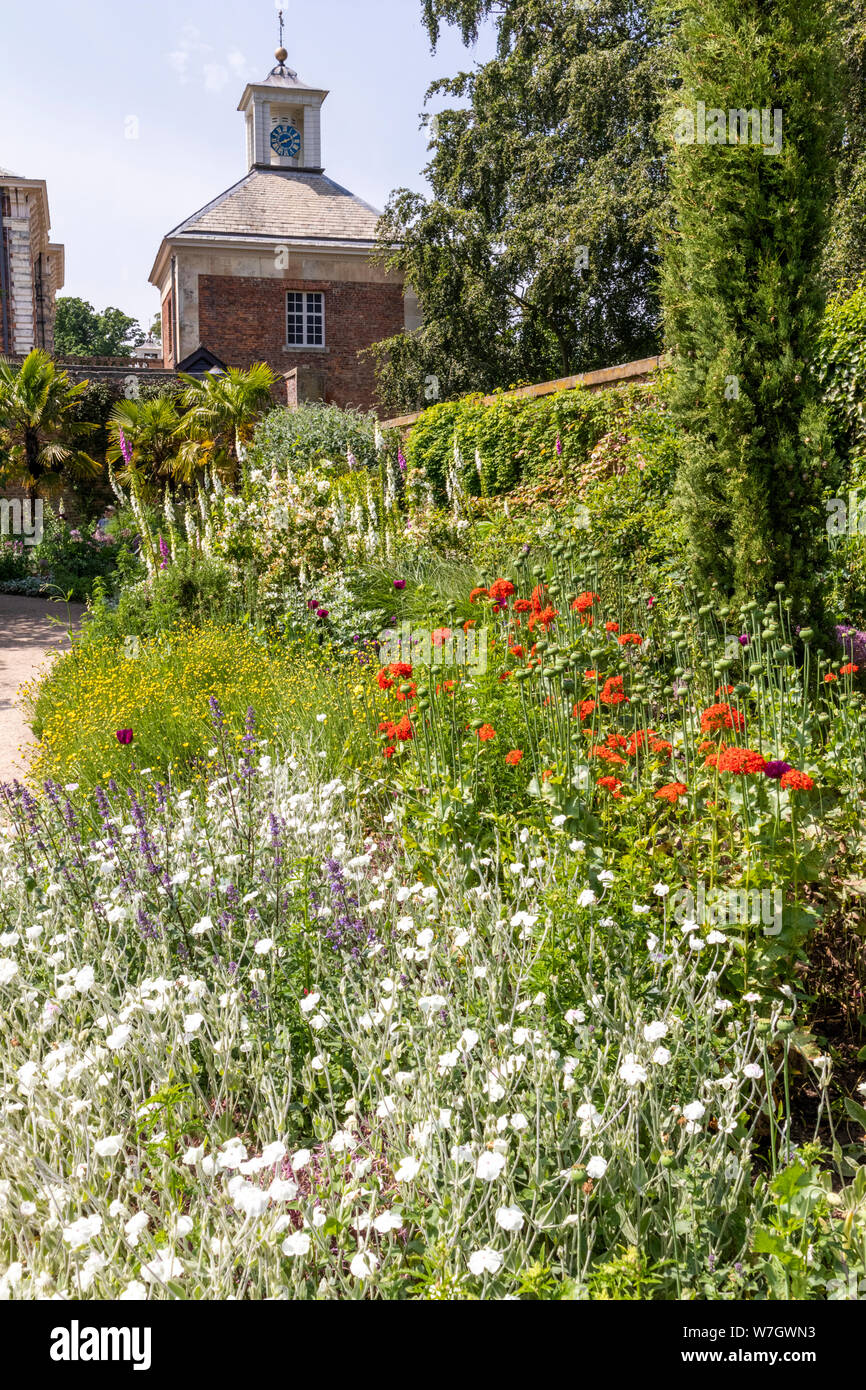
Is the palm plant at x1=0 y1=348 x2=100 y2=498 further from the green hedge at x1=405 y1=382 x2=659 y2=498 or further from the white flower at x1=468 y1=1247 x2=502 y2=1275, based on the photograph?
the white flower at x1=468 y1=1247 x2=502 y2=1275

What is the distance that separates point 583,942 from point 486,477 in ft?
28.5

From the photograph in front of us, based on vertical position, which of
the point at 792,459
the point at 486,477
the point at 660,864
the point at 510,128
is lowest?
the point at 660,864

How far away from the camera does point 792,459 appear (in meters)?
5.43

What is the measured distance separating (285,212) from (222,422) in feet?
38.1

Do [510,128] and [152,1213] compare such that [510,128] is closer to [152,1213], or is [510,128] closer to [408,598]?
[408,598]

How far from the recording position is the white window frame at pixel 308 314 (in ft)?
83.0

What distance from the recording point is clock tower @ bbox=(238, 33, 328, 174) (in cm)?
2808

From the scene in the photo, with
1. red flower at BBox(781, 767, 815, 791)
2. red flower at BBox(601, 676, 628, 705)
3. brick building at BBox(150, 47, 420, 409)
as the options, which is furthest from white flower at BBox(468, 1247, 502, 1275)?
brick building at BBox(150, 47, 420, 409)

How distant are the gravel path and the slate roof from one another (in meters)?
14.3

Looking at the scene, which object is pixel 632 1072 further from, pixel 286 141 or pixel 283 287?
pixel 286 141

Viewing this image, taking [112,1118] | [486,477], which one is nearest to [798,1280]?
[112,1118]

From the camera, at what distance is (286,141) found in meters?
28.3

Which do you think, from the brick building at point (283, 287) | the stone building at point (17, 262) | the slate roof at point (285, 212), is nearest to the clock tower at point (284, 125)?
the slate roof at point (285, 212)

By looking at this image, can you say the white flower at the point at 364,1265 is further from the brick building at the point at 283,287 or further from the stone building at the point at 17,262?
the stone building at the point at 17,262
